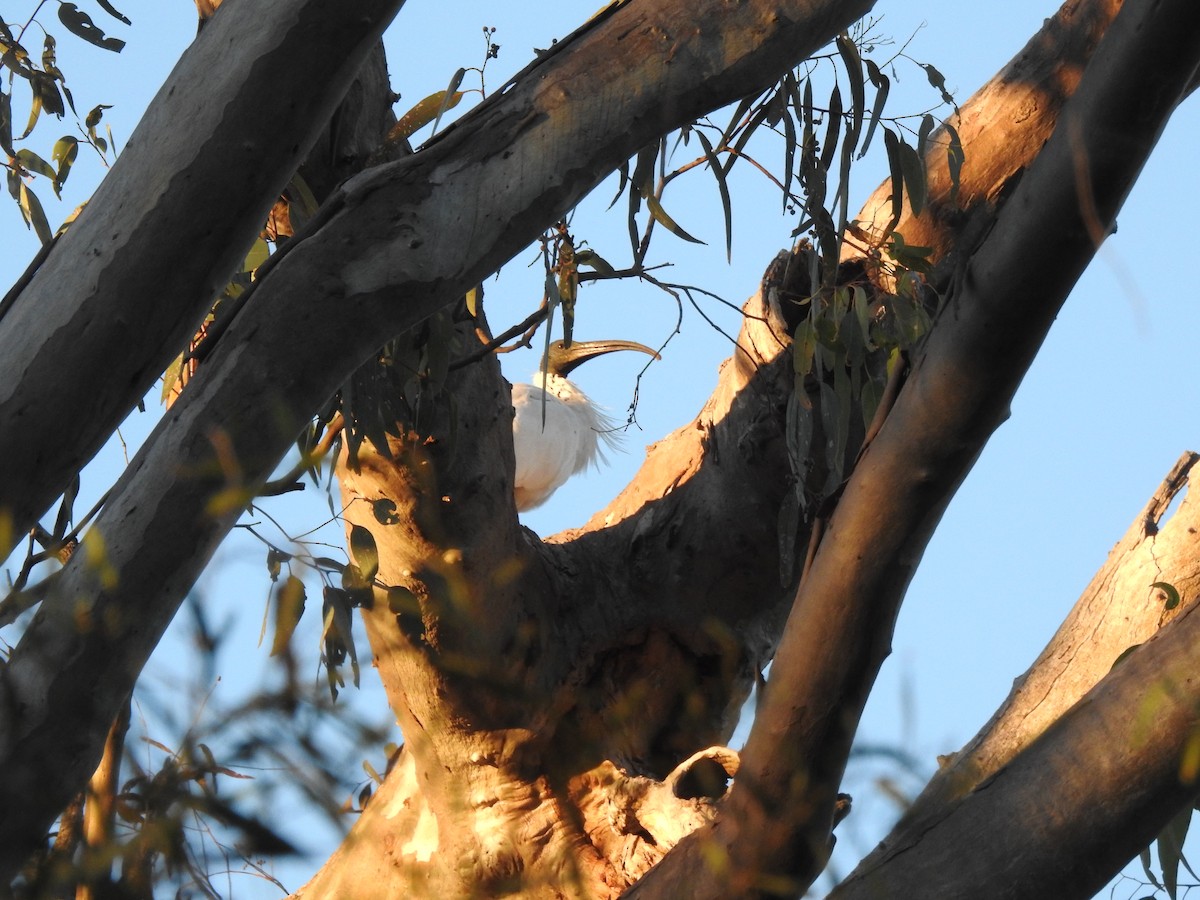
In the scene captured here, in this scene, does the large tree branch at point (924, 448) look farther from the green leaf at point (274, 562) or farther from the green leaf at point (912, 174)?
the green leaf at point (912, 174)

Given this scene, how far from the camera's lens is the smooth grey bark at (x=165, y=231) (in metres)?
0.97

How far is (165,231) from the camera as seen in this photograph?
39.3 inches

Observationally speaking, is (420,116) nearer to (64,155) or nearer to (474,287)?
(474,287)

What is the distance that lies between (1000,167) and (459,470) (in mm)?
907

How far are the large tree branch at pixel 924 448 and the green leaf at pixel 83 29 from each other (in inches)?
52.2

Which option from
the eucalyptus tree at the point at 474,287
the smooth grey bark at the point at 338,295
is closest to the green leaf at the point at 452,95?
the eucalyptus tree at the point at 474,287

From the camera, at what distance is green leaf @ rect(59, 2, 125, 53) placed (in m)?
1.88

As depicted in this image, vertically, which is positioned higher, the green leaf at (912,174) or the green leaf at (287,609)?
the green leaf at (912,174)

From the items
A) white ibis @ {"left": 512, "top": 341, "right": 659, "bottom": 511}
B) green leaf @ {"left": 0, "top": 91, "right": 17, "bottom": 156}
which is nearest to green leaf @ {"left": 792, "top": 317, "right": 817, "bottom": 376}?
green leaf @ {"left": 0, "top": 91, "right": 17, "bottom": 156}

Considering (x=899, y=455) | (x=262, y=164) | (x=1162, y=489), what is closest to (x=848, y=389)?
(x=1162, y=489)

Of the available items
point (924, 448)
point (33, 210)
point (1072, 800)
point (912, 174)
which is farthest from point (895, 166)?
point (33, 210)

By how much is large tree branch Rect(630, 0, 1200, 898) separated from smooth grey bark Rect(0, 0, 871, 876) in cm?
32

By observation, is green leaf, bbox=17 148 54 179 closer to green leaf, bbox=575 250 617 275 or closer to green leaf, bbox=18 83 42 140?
green leaf, bbox=18 83 42 140

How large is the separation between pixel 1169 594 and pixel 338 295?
1042 mm
